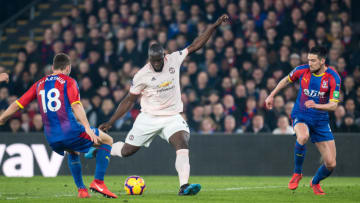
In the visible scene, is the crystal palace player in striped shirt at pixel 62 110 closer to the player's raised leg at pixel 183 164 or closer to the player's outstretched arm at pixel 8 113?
the player's outstretched arm at pixel 8 113

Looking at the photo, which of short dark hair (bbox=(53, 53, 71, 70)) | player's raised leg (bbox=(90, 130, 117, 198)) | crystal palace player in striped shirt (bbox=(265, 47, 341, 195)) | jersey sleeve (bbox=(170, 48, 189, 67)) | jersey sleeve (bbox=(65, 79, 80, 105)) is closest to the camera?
jersey sleeve (bbox=(65, 79, 80, 105))

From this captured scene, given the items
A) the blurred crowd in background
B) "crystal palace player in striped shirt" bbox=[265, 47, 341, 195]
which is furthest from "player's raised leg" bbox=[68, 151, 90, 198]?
the blurred crowd in background

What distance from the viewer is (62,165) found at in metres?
14.7

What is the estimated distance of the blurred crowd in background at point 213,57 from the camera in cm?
1562

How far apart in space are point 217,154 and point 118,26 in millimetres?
5464

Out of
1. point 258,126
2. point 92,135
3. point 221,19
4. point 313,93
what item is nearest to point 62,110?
point 92,135

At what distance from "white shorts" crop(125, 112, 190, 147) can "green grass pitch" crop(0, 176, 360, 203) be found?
0.84 metres

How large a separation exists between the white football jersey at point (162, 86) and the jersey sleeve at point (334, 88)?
2.19m

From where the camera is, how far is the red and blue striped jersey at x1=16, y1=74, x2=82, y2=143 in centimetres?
866

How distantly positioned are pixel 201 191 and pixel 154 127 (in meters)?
1.32

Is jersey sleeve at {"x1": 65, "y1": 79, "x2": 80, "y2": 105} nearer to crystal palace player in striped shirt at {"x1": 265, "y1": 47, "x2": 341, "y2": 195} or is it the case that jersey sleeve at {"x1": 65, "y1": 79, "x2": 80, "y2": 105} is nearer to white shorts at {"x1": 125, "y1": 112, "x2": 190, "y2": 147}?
white shorts at {"x1": 125, "y1": 112, "x2": 190, "y2": 147}

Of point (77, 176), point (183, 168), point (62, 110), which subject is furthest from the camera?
point (183, 168)

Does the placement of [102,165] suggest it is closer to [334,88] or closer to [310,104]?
[310,104]

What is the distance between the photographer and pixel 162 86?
9.79m
